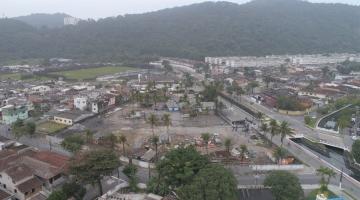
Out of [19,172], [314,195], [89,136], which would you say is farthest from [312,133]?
[19,172]

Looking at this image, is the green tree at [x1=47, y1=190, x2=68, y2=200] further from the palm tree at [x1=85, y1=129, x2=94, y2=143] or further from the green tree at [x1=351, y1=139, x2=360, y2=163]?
the green tree at [x1=351, y1=139, x2=360, y2=163]

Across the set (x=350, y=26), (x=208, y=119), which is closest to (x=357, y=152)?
(x=208, y=119)

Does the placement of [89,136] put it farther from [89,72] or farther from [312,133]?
[89,72]

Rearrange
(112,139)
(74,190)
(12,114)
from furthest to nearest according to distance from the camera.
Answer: (12,114), (112,139), (74,190)

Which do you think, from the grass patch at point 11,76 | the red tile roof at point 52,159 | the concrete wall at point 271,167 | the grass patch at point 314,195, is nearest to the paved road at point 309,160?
the concrete wall at point 271,167

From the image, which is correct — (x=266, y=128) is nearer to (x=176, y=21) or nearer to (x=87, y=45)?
(x=87, y=45)

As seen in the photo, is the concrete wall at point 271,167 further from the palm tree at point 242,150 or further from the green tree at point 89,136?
the green tree at point 89,136
